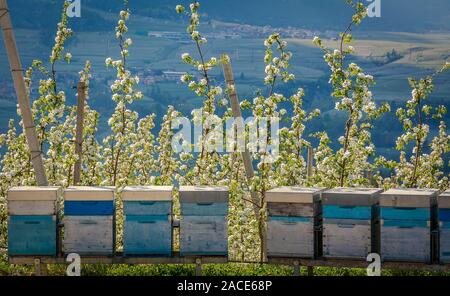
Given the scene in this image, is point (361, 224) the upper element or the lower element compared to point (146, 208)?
lower

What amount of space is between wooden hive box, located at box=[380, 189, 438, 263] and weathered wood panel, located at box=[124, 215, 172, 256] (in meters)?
2.44

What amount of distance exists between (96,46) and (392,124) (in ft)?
129

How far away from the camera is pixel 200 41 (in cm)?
1116

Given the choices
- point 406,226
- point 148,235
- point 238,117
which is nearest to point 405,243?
point 406,226

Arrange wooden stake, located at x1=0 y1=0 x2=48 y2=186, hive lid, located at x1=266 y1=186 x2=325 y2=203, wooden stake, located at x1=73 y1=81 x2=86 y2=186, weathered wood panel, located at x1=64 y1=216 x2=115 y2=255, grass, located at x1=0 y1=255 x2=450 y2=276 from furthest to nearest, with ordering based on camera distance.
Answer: wooden stake, located at x1=73 y1=81 x2=86 y2=186
wooden stake, located at x1=0 y1=0 x2=48 y2=186
grass, located at x1=0 y1=255 x2=450 y2=276
weathered wood panel, located at x1=64 y1=216 x2=115 y2=255
hive lid, located at x1=266 y1=186 x2=325 y2=203

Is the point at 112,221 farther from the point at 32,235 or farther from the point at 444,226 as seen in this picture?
the point at 444,226

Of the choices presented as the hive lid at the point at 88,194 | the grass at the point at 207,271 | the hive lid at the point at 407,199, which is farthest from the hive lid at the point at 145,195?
the hive lid at the point at 407,199

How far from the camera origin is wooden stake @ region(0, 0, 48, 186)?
10016 millimetres

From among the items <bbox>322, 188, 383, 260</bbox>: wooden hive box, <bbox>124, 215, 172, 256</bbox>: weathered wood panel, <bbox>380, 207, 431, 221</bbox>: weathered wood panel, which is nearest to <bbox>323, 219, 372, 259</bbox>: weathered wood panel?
<bbox>322, 188, 383, 260</bbox>: wooden hive box

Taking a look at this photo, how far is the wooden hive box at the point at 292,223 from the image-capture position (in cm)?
867

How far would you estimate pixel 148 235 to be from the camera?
8852mm

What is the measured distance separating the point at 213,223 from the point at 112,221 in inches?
46.4

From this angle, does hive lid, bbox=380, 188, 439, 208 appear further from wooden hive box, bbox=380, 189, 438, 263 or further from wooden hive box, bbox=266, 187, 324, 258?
wooden hive box, bbox=266, 187, 324, 258
